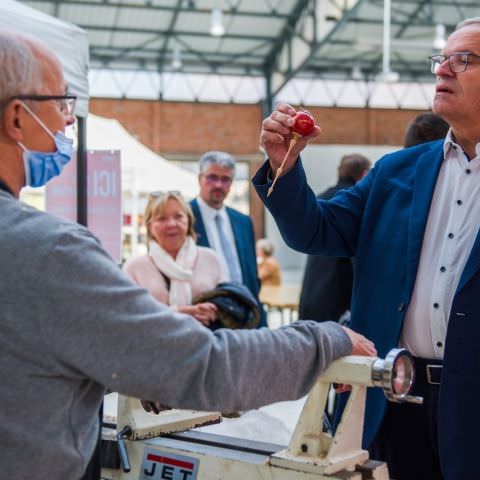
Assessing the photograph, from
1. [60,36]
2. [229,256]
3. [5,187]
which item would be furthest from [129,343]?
[229,256]

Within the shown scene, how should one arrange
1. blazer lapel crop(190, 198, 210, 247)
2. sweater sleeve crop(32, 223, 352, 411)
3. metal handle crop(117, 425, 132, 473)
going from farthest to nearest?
1. blazer lapel crop(190, 198, 210, 247)
2. metal handle crop(117, 425, 132, 473)
3. sweater sleeve crop(32, 223, 352, 411)

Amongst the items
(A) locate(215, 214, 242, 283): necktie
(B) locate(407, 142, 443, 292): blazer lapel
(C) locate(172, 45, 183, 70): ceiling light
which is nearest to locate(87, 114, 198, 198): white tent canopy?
(A) locate(215, 214, 242, 283): necktie

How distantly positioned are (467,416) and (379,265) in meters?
0.38

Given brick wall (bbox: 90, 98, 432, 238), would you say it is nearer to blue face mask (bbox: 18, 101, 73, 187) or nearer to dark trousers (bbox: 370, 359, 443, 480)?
dark trousers (bbox: 370, 359, 443, 480)

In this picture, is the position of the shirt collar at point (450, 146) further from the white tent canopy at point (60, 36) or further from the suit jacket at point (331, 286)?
the suit jacket at point (331, 286)

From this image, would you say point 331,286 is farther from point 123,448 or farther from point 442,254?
point 123,448

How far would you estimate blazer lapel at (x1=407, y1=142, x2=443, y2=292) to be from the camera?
1554 millimetres

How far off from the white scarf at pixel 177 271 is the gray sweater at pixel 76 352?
73.9 inches

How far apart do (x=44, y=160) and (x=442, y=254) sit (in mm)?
849

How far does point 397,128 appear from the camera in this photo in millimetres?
15914

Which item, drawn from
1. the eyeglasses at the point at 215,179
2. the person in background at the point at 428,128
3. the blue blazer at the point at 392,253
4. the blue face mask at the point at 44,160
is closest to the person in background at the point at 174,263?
the eyeglasses at the point at 215,179

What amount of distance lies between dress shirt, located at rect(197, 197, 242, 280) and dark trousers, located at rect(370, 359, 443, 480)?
1.86 m

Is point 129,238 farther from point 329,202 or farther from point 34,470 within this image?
point 34,470

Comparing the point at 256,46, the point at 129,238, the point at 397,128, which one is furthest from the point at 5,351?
the point at 397,128
